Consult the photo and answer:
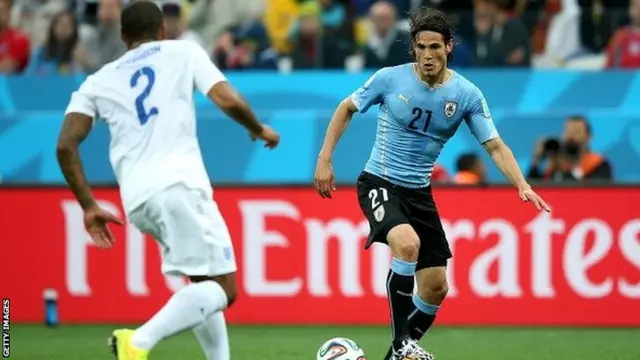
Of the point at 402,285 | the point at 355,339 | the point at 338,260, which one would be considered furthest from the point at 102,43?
the point at 402,285

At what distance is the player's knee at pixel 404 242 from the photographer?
917cm

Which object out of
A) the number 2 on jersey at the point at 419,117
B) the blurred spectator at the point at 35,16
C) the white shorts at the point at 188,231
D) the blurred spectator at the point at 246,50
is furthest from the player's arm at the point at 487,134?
the blurred spectator at the point at 35,16

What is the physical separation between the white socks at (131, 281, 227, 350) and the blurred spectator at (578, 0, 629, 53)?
399 inches

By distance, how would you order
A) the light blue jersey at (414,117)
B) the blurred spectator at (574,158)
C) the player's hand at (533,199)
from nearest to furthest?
1. the player's hand at (533,199)
2. the light blue jersey at (414,117)
3. the blurred spectator at (574,158)

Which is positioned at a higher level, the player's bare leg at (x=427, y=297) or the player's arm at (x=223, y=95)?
the player's arm at (x=223, y=95)

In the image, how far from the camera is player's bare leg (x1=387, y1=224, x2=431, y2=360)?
919 centimetres

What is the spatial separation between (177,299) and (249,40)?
32.8ft

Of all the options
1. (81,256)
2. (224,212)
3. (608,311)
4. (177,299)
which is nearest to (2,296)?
(81,256)

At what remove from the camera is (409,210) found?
31.3 ft

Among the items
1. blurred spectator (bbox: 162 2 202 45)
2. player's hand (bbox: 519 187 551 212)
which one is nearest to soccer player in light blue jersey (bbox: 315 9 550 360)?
player's hand (bbox: 519 187 551 212)

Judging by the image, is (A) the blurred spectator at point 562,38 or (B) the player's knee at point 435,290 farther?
(A) the blurred spectator at point 562,38

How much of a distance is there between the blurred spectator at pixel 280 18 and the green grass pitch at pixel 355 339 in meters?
5.32

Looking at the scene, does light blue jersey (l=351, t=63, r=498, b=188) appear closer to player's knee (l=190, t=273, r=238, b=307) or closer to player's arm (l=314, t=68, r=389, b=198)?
player's arm (l=314, t=68, r=389, b=198)

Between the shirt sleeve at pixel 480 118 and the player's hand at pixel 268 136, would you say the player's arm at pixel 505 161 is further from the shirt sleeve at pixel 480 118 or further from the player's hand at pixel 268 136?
the player's hand at pixel 268 136
